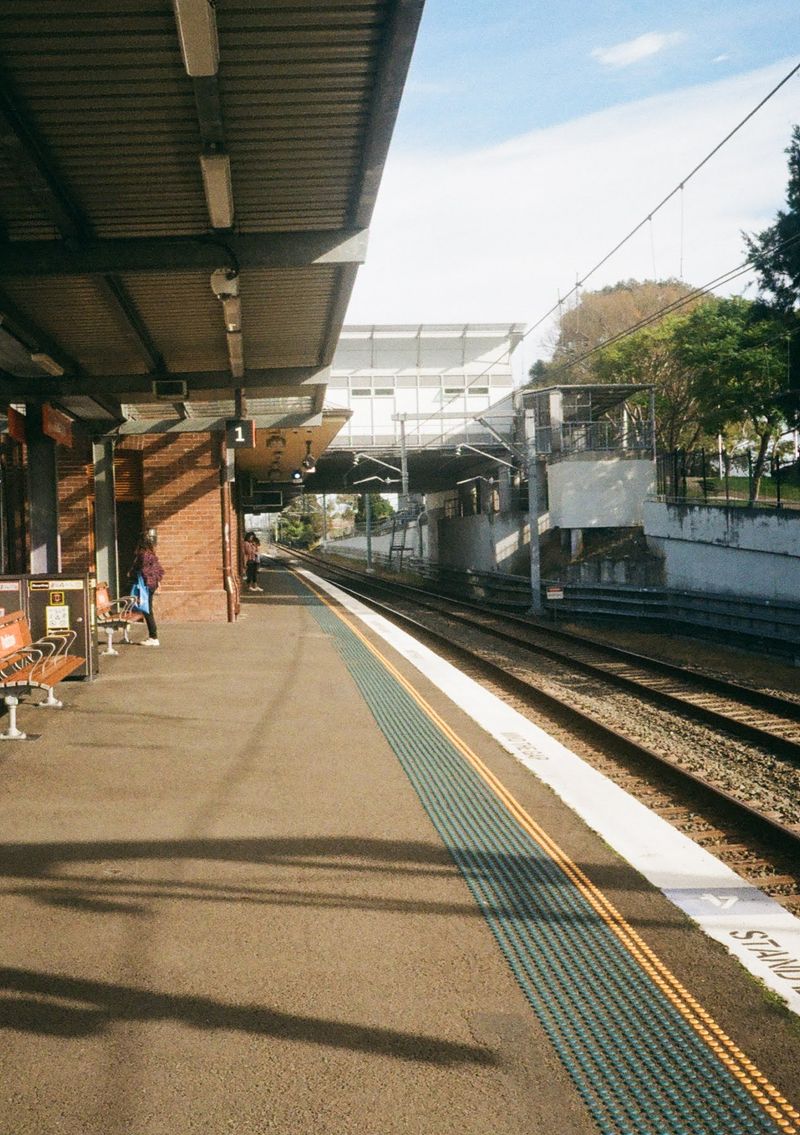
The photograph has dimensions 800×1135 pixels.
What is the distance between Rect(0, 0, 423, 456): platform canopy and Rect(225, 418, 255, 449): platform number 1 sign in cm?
362

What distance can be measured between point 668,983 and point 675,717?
7.82 metres

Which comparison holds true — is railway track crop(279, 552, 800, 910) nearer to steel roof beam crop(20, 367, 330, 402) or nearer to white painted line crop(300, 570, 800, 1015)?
white painted line crop(300, 570, 800, 1015)

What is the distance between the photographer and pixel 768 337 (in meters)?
32.3

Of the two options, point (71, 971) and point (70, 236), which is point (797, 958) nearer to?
point (71, 971)

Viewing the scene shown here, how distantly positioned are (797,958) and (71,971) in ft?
9.46

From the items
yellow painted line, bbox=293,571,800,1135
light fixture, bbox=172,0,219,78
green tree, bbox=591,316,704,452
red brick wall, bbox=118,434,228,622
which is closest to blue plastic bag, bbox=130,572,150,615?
red brick wall, bbox=118,434,228,622

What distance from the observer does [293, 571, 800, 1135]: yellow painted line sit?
293 centimetres

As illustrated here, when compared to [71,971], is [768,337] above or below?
above

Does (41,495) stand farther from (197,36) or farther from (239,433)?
(197,36)

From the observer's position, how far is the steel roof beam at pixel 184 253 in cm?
796

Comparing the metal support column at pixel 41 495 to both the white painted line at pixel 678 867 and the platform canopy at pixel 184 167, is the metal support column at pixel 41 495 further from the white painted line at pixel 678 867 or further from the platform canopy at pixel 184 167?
the white painted line at pixel 678 867

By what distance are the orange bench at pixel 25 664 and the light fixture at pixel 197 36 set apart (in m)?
4.80

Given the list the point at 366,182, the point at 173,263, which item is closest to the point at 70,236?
the point at 173,263

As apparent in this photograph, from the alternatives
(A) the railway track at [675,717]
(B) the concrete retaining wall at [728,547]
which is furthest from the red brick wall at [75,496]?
(B) the concrete retaining wall at [728,547]
